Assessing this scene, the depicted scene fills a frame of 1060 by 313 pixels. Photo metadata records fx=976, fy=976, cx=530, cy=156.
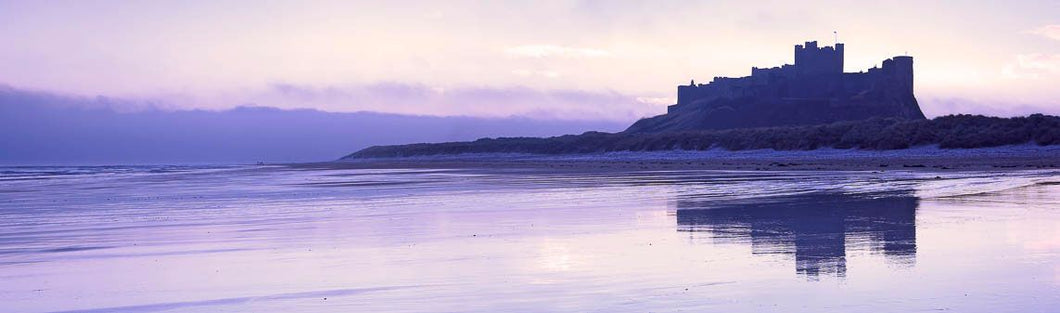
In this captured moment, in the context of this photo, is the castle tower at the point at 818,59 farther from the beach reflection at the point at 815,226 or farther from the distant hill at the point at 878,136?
the beach reflection at the point at 815,226

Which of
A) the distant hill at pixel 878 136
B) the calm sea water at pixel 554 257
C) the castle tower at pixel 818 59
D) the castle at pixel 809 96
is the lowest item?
the calm sea water at pixel 554 257

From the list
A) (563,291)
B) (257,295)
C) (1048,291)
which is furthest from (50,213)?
(1048,291)

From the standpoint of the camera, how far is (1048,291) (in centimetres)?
532

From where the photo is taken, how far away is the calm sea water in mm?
5461

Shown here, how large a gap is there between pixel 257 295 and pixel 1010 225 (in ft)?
23.3

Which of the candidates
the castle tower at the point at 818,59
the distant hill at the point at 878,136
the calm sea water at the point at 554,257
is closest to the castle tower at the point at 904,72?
the castle tower at the point at 818,59

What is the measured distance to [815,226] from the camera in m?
9.63

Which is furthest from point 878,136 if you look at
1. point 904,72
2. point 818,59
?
point 904,72

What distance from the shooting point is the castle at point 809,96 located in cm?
12125

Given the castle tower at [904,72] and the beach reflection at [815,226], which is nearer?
the beach reflection at [815,226]

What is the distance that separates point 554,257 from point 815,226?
134 inches

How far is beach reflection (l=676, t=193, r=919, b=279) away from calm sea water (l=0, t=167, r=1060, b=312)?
3 cm

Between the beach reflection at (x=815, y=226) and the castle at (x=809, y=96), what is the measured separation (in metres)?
107

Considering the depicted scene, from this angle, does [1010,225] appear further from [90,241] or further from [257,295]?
[90,241]
